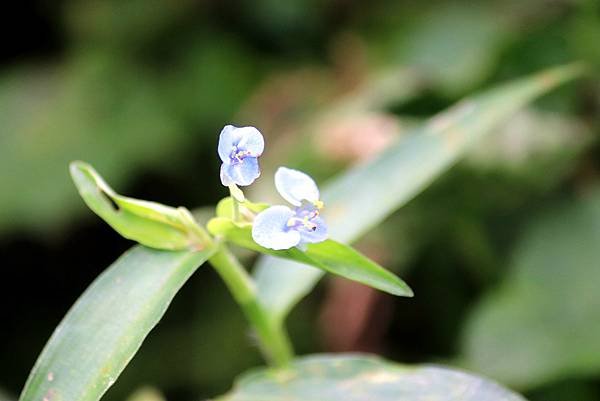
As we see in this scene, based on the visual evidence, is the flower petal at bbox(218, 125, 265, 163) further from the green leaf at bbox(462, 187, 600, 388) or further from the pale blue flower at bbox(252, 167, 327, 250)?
the green leaf at bbox(462, 187, 600, 388)

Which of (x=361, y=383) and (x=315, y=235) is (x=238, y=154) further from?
(x=361, y=383)

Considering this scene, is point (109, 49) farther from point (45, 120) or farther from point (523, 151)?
point (523, 151)

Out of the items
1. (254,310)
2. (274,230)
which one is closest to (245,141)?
(274,230)

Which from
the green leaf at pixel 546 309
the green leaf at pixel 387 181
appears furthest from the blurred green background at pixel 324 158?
the green leaf at pixel 387 181

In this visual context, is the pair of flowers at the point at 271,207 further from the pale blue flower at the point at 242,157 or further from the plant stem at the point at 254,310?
the plant stem at the point at 254,310

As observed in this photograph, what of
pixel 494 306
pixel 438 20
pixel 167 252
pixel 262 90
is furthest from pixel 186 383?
pixel 167 252

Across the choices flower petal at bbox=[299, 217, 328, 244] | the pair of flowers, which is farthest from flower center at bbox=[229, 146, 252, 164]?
flower petal at bbox=[299, 217, 328, 244]
